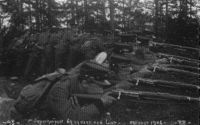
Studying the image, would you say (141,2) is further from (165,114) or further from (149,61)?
(165,114)

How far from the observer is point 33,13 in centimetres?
1886

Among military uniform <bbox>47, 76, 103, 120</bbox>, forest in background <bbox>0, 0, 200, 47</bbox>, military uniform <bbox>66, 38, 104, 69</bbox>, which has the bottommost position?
military uniform <bbox>47, 76, 103, 120</bbox>

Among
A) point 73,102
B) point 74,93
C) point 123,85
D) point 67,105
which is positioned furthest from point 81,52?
point 67,105

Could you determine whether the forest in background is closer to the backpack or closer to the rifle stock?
the backpack

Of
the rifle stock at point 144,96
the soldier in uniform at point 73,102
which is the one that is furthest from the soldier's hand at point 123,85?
the soldier in uniform at point 73,102

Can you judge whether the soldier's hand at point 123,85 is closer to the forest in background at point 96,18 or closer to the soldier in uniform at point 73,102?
the soldier in uniform at point 73,102

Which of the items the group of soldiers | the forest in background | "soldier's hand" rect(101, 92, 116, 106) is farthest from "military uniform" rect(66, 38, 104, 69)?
the forest in background

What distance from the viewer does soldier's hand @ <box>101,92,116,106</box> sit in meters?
7.26

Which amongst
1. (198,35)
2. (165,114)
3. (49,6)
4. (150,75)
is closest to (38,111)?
(165,114)

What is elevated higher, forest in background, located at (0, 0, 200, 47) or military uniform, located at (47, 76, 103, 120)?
forest in background, located at (0, 0, 200, 47)

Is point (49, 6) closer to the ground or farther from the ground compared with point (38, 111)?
farther from the ground

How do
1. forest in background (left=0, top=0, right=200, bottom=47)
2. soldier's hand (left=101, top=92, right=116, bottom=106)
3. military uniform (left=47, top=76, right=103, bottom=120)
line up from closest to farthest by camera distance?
1. military uniform (left=47, top=76, right=103, bottom=120)
2. soldier's hand (left=101, top=92, right=116, bottom=106)
3. forest in background (left=0, top=0, right=200, bottom=47)

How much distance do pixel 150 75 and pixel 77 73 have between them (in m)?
2.73

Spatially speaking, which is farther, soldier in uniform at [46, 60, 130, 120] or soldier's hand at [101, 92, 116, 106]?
soldier's hand at [101, 92, 116, 106]
